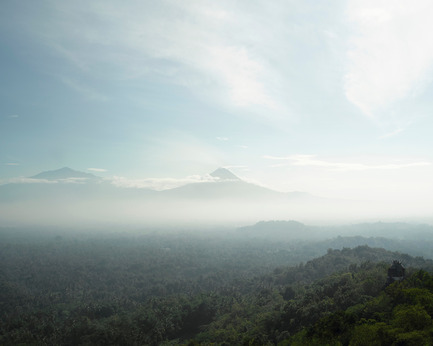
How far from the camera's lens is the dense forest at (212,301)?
21.9 meters

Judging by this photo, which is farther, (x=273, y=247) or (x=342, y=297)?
(x=273, y=247)

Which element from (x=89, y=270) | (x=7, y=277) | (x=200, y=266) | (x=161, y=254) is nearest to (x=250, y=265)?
(x=200, y=266)

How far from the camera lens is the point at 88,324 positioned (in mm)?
40875

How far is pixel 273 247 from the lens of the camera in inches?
5837

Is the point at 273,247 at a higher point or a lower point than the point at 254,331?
lower

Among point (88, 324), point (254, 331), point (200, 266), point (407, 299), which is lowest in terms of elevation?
point (200, 266)

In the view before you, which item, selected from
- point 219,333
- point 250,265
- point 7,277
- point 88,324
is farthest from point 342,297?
point 7,277

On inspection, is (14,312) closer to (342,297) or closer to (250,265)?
(342,297)

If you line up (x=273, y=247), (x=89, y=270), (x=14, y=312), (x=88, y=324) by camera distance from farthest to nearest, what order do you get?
(x=273, y=247) → (x=89, y=270) → (x=14, y=312) → (x=88, y=324)

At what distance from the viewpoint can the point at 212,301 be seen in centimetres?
5178

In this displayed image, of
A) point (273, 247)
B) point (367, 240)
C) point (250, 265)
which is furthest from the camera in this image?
point (273, 247)

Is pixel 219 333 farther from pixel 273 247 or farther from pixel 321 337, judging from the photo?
pixel 273 247

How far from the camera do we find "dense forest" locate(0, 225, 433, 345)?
71.9 ft

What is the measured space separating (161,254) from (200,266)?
28185 millimetres
